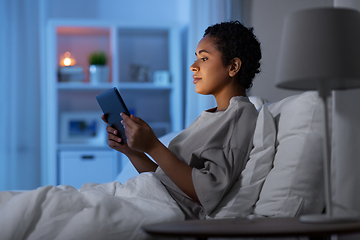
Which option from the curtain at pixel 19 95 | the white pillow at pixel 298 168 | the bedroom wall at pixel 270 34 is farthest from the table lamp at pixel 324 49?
the curtain at pixel 19 95

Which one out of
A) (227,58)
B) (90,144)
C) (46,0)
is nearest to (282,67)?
(227,58)

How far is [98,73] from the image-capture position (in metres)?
3.38

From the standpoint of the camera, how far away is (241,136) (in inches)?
46.1

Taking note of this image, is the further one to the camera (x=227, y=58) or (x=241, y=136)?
(x=227, y=58)

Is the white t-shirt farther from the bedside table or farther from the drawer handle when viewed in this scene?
the drawer handle

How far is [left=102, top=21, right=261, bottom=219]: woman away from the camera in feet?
3.59

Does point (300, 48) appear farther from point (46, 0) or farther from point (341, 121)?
point (46, 0)

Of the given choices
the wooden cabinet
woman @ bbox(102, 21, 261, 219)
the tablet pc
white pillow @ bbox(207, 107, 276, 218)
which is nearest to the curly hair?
woman @ bbox(102, 21, 261, 219)

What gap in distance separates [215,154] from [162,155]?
0.15 metres

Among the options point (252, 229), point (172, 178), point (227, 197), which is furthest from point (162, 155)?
point (252, 229)

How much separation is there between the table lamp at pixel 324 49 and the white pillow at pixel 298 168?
223 mm

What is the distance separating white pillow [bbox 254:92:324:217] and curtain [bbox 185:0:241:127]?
5.79 feet

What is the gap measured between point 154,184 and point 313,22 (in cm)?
63

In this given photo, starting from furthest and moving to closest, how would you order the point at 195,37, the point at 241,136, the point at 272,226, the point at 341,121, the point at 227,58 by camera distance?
the point at 195,37, the point at 227,58, the point at 241,136, the point at 341,121, the point at 272,226
